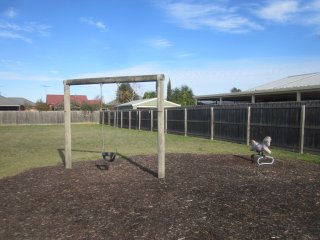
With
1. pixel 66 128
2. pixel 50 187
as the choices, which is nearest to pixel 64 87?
pixel 66 128

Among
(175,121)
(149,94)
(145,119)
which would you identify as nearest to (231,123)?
(175,121)

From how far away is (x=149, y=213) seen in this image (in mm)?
5129

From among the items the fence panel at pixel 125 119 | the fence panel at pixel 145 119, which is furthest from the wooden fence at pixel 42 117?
the fence panel at pixel 145 119

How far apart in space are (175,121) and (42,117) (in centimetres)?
2579

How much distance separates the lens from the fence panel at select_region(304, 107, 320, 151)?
1169 cm

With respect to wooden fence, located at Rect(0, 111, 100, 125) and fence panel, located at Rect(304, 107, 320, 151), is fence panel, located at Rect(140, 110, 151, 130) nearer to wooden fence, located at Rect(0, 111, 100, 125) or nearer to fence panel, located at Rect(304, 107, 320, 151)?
fence panel, located at Rect(304, 107, 320, 151)

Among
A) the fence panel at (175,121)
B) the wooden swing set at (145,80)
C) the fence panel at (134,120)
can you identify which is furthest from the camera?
the fence panel at (134,120)

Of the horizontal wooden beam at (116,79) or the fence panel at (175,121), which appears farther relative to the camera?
the fence panel at (175,121)

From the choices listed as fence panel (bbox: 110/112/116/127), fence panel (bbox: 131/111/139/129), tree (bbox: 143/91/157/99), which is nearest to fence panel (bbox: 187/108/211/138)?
fence panel (bbox: 131/111/139/129)

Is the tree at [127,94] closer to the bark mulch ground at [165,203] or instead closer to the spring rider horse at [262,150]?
the spring rider horse at [262,150]

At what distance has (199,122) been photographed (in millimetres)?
19922

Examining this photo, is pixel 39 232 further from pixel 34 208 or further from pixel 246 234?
pixel 246 234

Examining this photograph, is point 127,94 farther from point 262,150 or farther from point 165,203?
point 165,203

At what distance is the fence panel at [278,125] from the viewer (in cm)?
1270
